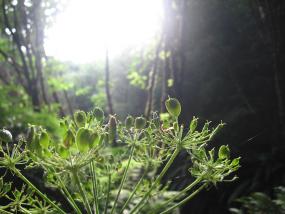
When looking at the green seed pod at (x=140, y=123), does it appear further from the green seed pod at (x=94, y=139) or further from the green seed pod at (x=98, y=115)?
the green seed pod at (x=94, y=139)

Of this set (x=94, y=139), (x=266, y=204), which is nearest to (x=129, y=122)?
(x=94, y=139)

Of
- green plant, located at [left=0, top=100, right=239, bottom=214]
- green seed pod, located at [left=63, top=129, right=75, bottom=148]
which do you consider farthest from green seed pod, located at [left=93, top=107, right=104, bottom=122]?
green seed pod, located at [left=63, top=129, right=75, bottom=148]

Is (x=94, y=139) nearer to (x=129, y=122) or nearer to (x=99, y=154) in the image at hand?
(x=99, y=154)

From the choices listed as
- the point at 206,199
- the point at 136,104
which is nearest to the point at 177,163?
the point at 206,199

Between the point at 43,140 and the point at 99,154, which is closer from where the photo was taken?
the point at 43,140

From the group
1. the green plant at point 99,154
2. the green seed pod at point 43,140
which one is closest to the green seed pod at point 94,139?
the green plant at point 99,154

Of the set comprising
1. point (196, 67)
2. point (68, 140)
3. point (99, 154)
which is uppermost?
point (68, 140)

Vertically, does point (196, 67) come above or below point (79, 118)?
below

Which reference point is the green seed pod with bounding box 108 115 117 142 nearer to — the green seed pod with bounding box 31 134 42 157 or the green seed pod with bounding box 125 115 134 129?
the green seed pod with bounding box 125 115 134 129
